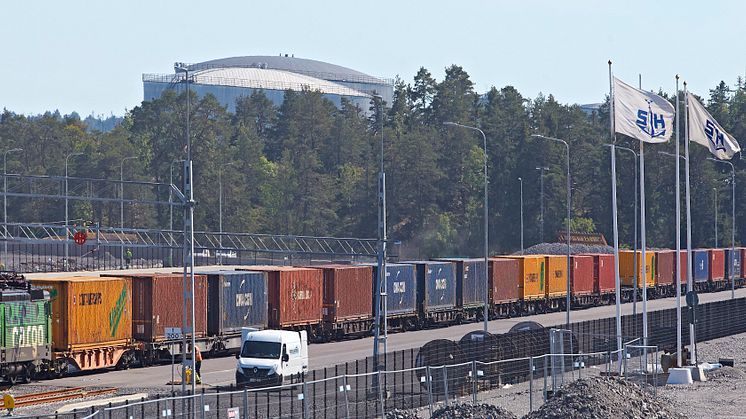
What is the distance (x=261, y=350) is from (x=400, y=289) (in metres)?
20.9

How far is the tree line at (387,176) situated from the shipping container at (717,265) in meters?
24.1

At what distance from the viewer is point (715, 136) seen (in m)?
41.3

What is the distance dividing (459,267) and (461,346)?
28.6m

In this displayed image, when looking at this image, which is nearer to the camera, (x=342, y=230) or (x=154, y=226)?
(x=154, y=226)

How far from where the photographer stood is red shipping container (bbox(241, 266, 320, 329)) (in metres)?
52.7

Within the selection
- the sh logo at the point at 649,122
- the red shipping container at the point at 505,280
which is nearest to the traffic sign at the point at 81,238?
the red shipping container at the point at 505,280

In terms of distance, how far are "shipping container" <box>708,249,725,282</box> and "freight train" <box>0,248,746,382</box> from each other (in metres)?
20.6

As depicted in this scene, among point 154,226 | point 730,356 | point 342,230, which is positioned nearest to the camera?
point 730,356

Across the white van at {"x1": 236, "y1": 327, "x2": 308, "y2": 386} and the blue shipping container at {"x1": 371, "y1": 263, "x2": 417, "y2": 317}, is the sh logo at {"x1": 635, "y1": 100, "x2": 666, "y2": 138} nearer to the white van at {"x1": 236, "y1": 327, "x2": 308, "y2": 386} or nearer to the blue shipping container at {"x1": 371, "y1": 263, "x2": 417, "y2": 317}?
the white van at {"x1": 236, "y1": 327, "x2": 308, "y2": 386}

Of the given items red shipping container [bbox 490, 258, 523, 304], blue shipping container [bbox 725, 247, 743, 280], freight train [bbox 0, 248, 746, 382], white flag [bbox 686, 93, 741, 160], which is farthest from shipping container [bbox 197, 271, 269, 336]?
blue shipping container [bbox 725, 247, 743, 280]

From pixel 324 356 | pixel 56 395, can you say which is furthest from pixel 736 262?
pixel 56 395

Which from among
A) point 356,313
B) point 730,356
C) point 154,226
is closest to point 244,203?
point 154,226

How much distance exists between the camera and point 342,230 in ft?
439

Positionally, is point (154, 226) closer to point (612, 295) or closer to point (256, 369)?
point (612, 295)
